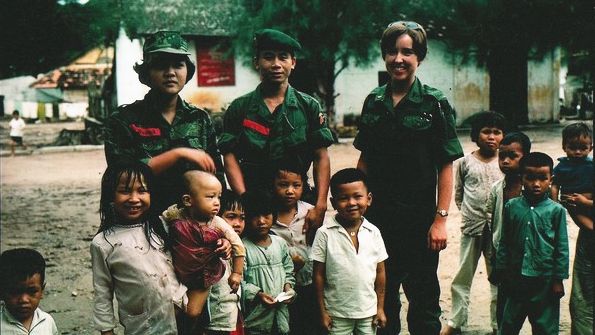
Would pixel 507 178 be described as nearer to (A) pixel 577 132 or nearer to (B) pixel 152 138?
(A) pixel 577 132

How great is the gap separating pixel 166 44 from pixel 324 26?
15564 mm

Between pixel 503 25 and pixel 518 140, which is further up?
pixel 503 25

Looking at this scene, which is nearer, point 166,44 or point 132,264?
point 132,264

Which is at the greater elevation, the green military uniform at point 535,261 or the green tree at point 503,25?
the green tree at point 503,25

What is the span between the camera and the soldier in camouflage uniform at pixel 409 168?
11.7 feet

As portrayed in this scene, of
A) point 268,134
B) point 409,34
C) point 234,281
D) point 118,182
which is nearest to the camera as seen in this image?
point 118,182

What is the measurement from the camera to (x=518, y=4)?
1891cm

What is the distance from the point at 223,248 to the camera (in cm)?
300

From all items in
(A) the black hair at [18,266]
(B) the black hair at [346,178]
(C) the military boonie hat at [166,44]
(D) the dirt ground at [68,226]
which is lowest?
(D) the dirt ground at [68,226]

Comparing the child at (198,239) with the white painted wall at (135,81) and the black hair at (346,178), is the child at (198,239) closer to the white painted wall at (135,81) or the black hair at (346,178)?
the black hair at (346,178)

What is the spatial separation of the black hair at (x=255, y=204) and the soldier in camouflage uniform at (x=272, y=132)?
0.12m

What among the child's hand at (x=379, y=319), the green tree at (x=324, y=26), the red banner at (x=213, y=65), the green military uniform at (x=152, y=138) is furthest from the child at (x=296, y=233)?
the red banner at (x=213, y=65)

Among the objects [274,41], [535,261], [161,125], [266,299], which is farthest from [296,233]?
[535,261]

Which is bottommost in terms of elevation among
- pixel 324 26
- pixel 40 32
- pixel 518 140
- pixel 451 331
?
pixel 451 331
